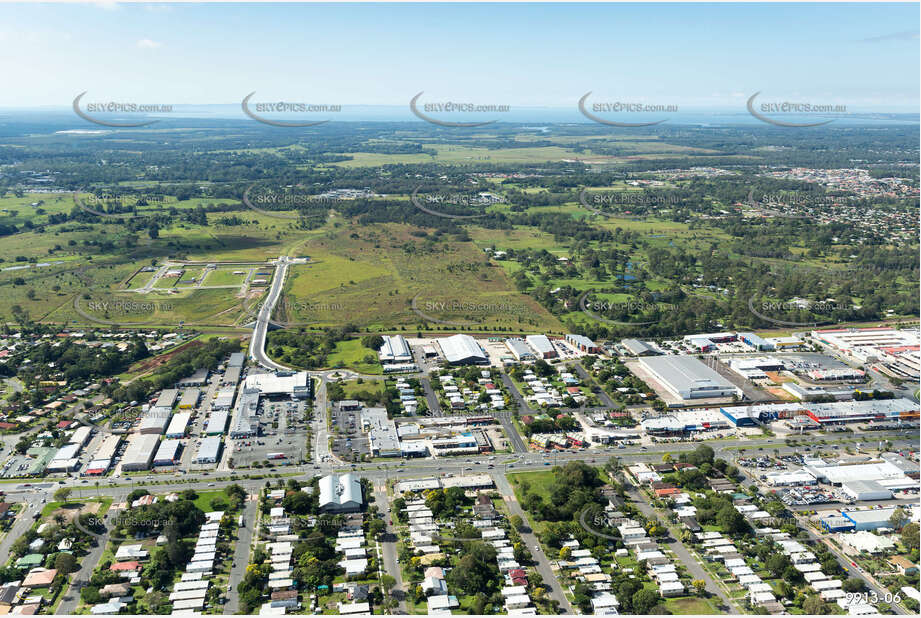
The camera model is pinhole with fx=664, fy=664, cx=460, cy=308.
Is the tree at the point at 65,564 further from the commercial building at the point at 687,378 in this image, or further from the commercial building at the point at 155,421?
the commercial building at the point at 687,378

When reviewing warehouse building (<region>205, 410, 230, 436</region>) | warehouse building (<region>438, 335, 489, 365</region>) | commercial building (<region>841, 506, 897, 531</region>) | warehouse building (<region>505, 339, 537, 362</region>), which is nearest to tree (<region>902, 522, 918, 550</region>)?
commercial building (<region>841, 506, 897, 531</region>)

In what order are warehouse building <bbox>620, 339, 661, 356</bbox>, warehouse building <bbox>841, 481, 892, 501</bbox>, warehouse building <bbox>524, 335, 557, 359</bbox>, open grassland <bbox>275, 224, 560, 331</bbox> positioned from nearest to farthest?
warehouse building <bbox>841, 481, 892, 501</bbox> < warehouse building <bbox>524, 335, 557, 359</bbox> < warehouse building <bbox>620, 339, 661, 356</bbox> < open grassland <bbox>275, 224, 560, 331</bbox>

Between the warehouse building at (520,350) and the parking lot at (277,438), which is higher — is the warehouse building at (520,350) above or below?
above

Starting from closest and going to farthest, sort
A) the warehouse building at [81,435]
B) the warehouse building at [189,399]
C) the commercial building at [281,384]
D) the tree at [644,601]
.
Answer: the tree at [644,601] < the warehouse building at [81,435] < the warehouse building at [189,399] < the commercial building at [281,384]

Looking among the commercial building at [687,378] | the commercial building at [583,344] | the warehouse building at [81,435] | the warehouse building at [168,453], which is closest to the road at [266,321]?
the warehouse building at [168,453]

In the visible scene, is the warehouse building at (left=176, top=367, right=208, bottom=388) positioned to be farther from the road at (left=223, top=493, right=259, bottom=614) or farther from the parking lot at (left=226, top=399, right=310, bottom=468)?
the road at (left=223, top=493, right=259, bottom=614)

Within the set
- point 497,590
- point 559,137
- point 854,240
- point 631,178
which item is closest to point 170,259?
point 497,590

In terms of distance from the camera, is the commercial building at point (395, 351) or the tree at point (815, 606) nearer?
the tree at point (815, 606)
